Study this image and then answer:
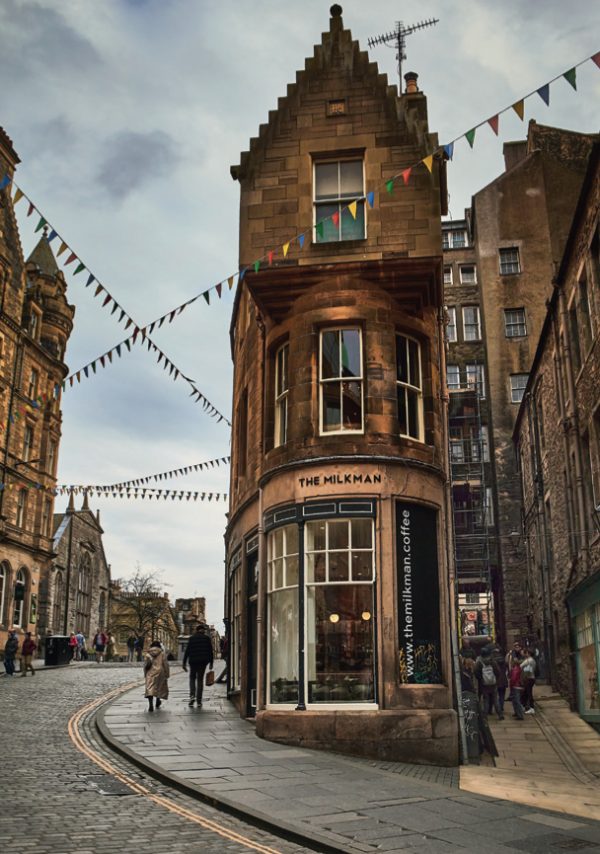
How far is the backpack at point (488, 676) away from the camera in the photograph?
19052mm

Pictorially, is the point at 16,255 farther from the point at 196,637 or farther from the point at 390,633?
the point at 390,633

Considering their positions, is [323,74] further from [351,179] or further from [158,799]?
[158,799]

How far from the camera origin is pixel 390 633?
1293cm

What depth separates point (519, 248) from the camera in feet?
139

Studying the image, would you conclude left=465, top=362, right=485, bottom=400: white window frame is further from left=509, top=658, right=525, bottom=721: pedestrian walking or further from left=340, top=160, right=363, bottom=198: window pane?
left=340, top=160, right=363, bottom=198: window pane

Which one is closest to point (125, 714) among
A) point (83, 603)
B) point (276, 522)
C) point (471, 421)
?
point (276, 522)

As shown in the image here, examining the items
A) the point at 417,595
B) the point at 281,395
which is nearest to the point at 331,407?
the point at 281,395

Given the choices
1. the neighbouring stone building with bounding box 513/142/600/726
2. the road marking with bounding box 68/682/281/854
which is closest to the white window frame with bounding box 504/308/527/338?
the neighbouring stone building with bounding box 513/142/600/726

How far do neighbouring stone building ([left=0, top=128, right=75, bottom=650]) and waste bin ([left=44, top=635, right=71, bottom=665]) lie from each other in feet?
22.6

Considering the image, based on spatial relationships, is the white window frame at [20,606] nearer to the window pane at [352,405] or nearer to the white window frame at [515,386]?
the white window frame at [515,386]

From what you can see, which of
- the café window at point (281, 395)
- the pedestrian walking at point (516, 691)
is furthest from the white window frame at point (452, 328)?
the café window at point (281, 395)

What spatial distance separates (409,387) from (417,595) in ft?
12.1

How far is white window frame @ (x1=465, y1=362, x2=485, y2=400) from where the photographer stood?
4234 centimetres

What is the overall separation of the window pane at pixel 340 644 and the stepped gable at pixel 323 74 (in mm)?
8365
